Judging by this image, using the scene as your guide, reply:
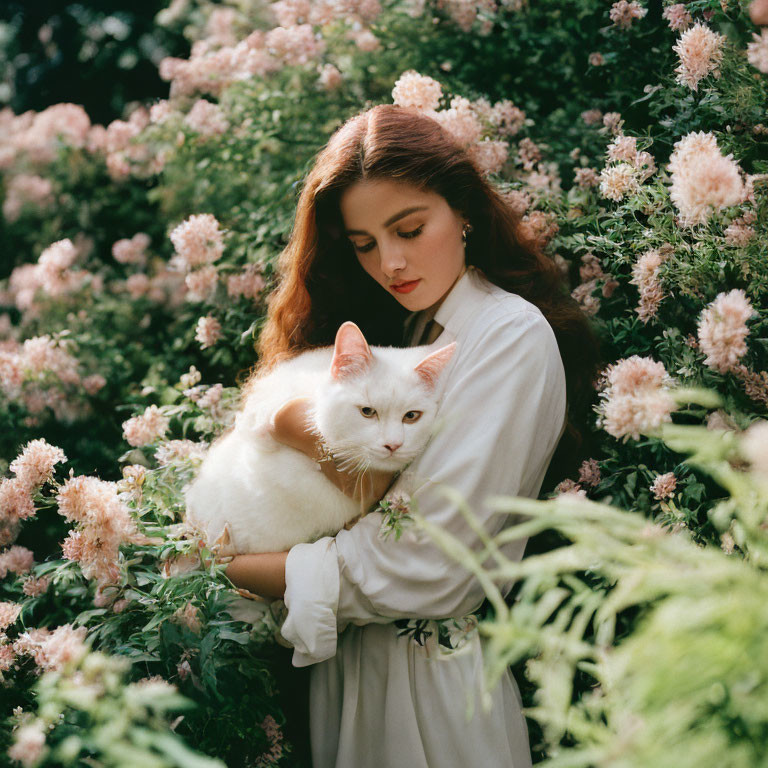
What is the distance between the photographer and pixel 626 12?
2309mm

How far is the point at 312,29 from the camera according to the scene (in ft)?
9.55

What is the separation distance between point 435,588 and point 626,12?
207cm

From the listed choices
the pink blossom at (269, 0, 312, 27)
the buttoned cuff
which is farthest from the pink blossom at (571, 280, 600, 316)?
the pink blossom at (269, 0, 312, 27)

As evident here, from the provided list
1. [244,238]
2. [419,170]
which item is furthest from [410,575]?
[244,238]

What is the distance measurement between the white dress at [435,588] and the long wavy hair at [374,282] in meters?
0.28

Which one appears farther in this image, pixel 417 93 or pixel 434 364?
pixel 417 93

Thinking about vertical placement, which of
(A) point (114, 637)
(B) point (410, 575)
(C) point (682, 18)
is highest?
(C) point (682, 18)

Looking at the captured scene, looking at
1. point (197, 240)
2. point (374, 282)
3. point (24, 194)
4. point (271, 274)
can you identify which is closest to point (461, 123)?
point (374, 282)

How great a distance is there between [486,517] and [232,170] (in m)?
2.21

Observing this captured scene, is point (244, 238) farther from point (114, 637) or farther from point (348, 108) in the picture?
point (114, 637)

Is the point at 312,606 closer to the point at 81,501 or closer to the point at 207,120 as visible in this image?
the point at 81,501

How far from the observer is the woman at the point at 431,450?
1.60m

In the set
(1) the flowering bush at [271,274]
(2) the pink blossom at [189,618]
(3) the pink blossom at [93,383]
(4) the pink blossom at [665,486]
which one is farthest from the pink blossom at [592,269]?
(3) the pink blossom at [93,383]

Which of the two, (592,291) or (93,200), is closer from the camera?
(592,291)
